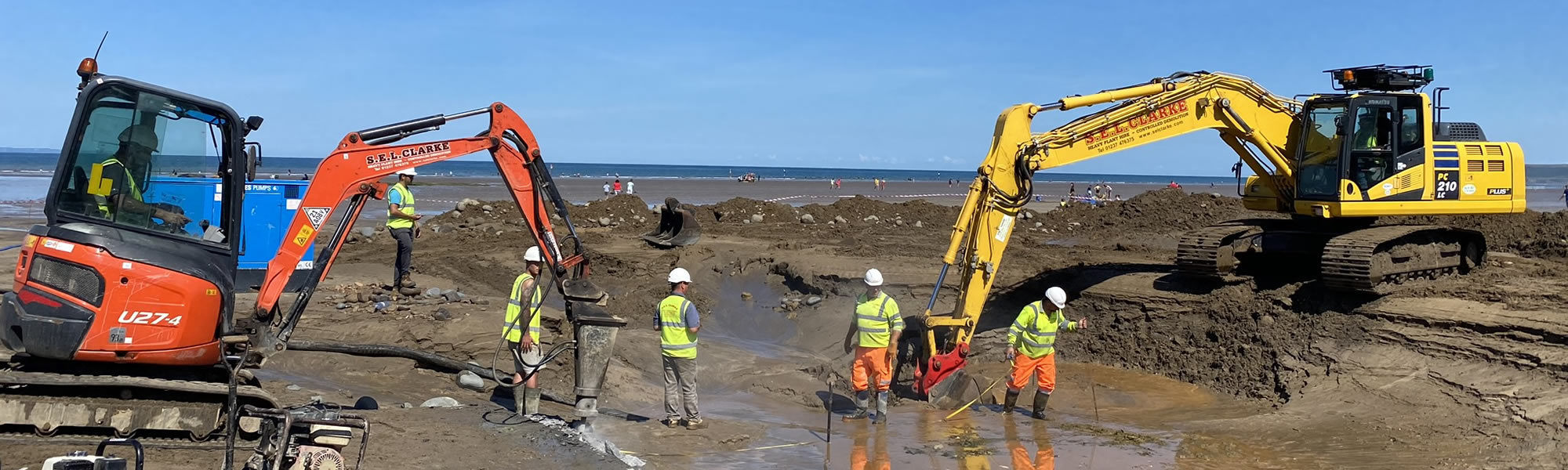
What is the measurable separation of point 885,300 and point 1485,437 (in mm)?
5512

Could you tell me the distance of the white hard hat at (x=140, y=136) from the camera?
8.35 metres

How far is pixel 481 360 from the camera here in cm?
1317

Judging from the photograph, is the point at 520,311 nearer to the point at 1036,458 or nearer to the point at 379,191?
the point at 379,191

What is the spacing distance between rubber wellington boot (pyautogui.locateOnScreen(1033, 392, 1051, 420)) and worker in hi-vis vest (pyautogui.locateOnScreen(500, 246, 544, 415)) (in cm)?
497

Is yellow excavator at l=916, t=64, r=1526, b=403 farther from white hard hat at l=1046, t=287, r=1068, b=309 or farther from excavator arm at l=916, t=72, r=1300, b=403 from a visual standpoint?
white hard hat at l=1046, t=287, r=1068, b=309

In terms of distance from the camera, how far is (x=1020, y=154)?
40.1 ft

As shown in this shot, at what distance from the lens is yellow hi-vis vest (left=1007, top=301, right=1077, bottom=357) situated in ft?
38.8

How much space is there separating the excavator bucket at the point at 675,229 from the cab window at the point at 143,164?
1297 centimetres

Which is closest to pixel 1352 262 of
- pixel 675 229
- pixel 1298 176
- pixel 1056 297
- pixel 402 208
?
pixel 1298 176

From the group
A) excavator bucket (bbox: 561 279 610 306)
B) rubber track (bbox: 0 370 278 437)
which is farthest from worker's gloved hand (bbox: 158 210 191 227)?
excavator bucket (bbox: 561 279 610 306)

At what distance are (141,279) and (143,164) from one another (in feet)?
2.99

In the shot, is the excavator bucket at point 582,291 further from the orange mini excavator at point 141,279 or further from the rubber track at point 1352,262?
the rubber track at point 1352,262

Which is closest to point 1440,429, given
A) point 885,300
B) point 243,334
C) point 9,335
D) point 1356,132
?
point 1356,132

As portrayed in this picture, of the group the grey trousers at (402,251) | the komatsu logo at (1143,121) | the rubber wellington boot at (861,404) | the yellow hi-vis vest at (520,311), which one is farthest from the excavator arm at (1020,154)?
the grey trousers at (402,251)
